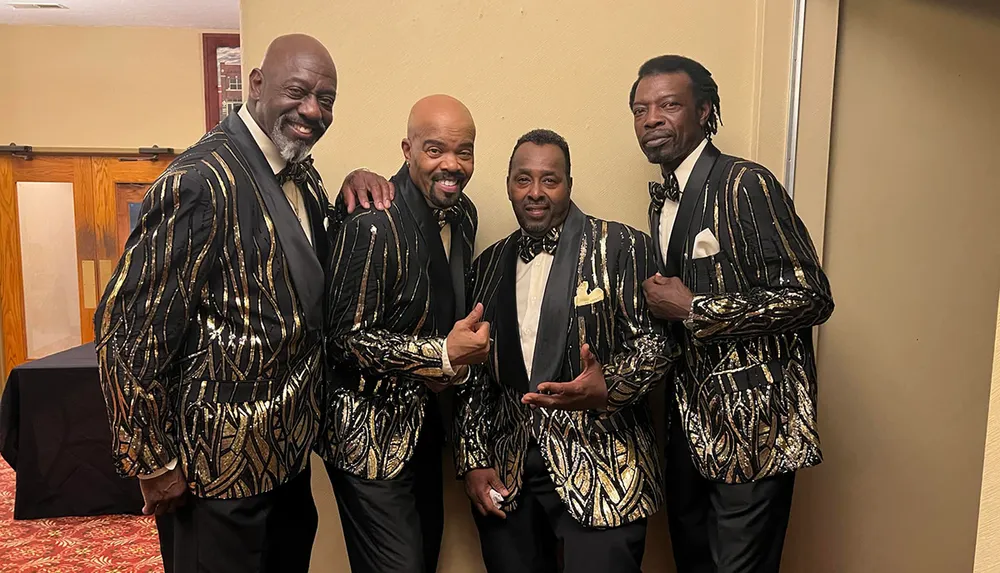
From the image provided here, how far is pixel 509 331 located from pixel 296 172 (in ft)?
2.25

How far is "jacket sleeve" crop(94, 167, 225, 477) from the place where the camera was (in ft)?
4.99

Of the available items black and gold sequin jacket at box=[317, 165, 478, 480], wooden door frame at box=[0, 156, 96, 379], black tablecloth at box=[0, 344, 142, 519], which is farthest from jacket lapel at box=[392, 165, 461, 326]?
wooden door frame at box=[0, 156, 96, 379]

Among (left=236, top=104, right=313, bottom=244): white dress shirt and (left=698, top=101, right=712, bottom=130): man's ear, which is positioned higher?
(left=698, top=101, right=712, bottom=130): man's ear

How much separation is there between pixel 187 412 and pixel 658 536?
62.5 inches

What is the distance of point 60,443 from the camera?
145 inches

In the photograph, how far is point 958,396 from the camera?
8.46ft

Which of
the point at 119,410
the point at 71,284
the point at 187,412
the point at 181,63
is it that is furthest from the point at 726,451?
the point at 71,284

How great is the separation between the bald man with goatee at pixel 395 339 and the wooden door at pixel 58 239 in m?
4.43

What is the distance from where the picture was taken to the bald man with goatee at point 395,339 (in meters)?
1.85

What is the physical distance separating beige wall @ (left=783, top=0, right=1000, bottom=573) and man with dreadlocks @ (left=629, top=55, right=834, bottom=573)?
64 centimetres

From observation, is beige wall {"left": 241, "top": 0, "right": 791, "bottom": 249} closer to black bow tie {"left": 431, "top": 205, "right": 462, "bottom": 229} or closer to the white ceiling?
black bow tie {"left": 431, "top": 205, "right": 462, "bottom": 229}

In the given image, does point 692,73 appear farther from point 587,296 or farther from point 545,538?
point 545,538

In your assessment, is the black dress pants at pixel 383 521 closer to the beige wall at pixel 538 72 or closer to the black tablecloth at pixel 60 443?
the beige wall at pixel 538 72

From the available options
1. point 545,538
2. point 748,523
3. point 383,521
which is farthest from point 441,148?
point 748,523
